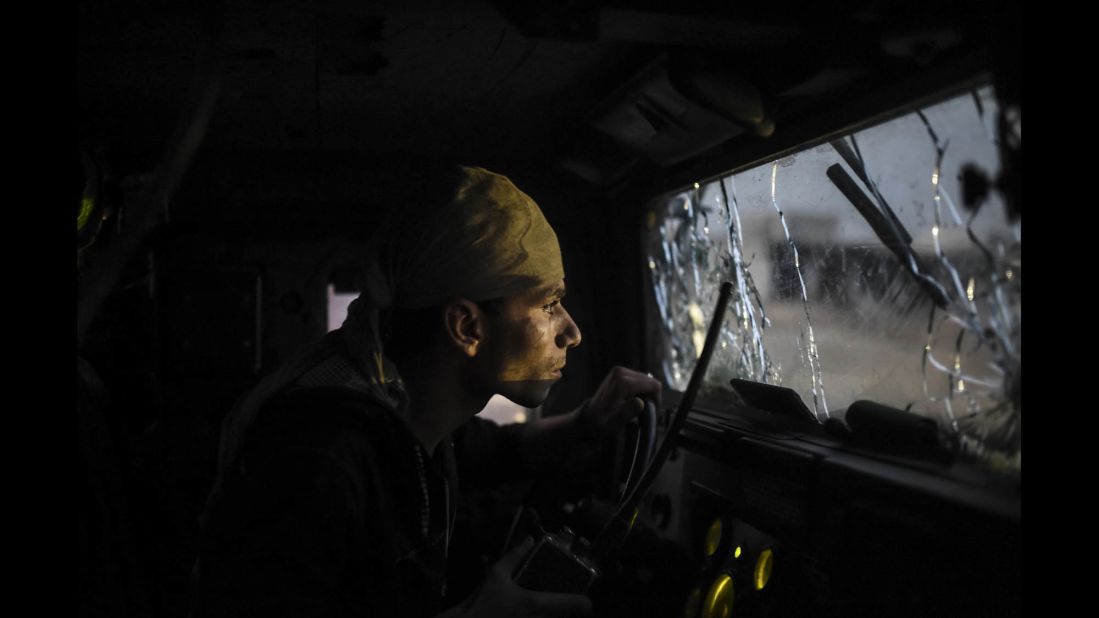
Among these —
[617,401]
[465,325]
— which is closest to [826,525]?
[617,401]

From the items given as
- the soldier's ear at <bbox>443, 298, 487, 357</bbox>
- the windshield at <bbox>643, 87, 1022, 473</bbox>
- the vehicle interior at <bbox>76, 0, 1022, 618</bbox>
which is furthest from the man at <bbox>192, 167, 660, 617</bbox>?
the windshield at <bbox>643, 87, 1022, 473</bbox>

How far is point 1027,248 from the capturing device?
0.92m

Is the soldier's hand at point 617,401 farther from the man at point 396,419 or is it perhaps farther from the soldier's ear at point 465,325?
the soldier's ear at point 465,325

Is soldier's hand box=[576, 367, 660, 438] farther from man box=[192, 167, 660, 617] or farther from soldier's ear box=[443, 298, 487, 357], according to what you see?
soldier's ear box=[443, 298, 487, 357]

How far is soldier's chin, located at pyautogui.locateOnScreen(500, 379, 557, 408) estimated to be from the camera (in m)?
1.49

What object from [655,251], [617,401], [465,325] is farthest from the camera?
[655,251]

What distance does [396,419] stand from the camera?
1222 millimetres

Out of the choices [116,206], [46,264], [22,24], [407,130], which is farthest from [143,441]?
[22,24]

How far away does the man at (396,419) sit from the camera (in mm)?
1055

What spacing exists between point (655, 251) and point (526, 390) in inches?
28.9

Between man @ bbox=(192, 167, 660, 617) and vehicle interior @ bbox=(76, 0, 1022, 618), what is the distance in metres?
0.14

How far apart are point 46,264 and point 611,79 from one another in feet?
3.56

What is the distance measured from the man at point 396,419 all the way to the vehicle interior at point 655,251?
Result: 0.46 feet

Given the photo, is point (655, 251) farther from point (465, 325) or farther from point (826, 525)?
point (826, 525)
